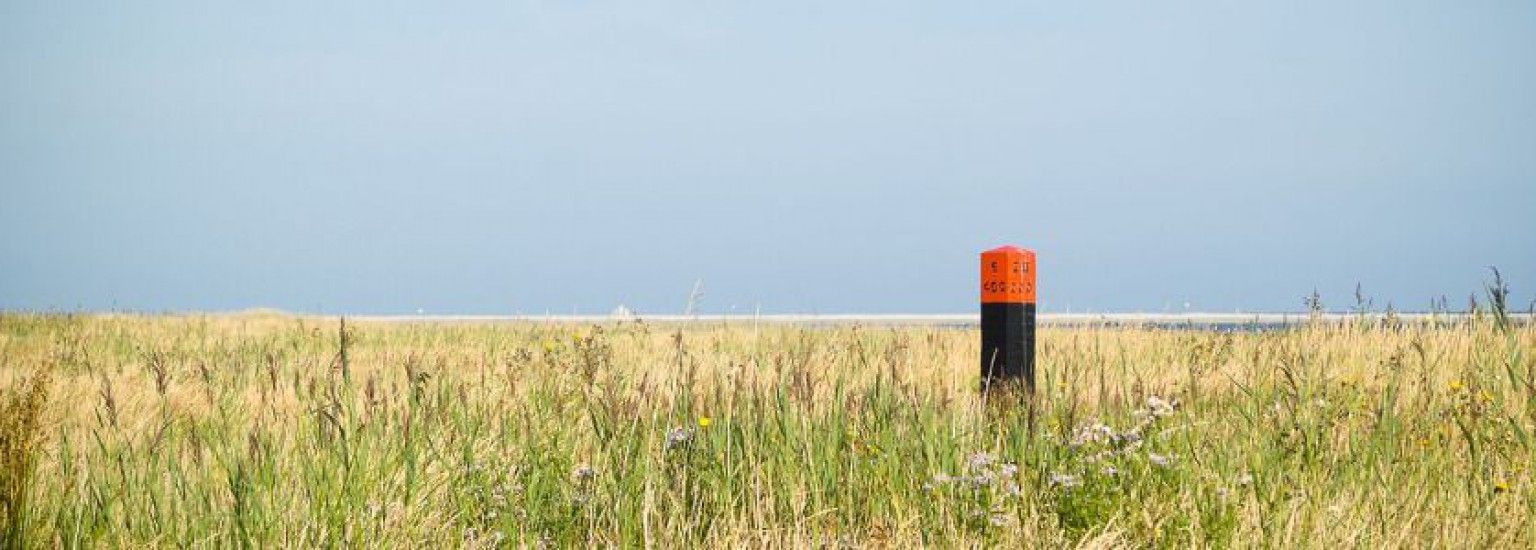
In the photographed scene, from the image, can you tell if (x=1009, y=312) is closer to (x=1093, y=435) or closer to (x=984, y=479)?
(x=1093, y=435)

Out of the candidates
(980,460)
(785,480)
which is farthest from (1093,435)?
(785,480)

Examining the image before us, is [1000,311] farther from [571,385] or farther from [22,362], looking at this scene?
[22,362]

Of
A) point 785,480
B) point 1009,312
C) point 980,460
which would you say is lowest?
point 785,480

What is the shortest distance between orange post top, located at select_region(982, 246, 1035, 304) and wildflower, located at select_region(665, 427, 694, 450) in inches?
97.4

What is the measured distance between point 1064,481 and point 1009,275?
2524mm

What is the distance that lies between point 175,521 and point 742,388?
6.72 ft

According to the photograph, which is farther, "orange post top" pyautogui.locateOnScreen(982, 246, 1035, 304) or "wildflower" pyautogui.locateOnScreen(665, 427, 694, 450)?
"orange post top" pyautogui.locateOnScreen(982, 246, 1035, 304)

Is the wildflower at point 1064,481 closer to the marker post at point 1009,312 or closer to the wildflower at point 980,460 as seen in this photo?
the wildflower at point 980,460

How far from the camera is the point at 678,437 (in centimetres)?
398

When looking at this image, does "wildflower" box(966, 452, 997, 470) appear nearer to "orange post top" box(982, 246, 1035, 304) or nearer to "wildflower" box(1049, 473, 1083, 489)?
"wildflower" box(1049, 473, 1083, 489)

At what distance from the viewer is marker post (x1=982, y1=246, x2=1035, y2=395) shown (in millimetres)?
5992

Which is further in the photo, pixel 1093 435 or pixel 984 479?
pixel 1093 435

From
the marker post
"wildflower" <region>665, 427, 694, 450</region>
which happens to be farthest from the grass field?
the marker post

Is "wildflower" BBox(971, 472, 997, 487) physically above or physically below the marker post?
below
